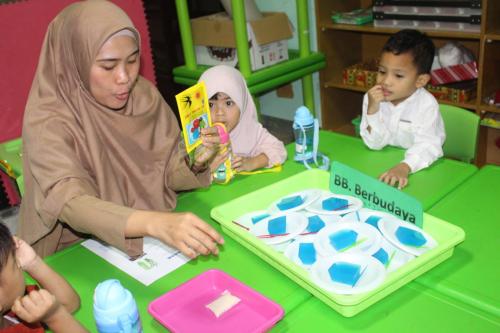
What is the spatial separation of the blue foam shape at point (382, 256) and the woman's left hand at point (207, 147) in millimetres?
621

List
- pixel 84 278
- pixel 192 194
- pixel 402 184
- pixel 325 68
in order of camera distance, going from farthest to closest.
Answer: pixel 325 68 → pixel 192 194 → pixel 402 184 → pixel 84 278

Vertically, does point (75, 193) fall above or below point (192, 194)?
above

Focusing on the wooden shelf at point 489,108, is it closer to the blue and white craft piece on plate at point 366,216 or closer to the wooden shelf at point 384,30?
the wooden shelf at point 384,30

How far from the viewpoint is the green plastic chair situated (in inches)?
69.5

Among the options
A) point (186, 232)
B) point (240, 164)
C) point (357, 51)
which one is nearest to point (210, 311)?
point (186, 232)

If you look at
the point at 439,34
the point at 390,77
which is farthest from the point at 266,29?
the point at 390,77

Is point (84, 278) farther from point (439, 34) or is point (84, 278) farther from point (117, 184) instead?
point (439, 34)

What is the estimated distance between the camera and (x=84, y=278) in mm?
1201

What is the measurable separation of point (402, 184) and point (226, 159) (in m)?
0.55

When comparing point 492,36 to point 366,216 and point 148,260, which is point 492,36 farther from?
point 148,260

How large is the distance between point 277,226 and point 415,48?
1.10 meters

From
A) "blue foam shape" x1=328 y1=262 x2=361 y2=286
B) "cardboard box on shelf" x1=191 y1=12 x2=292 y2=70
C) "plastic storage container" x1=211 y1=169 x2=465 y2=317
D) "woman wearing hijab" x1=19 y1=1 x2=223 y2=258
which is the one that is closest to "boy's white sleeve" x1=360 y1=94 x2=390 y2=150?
"plastic storage container" x1=211 y1=169 x2=465 y2=317

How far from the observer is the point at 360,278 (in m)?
1.03

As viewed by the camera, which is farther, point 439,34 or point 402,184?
point 439,34
